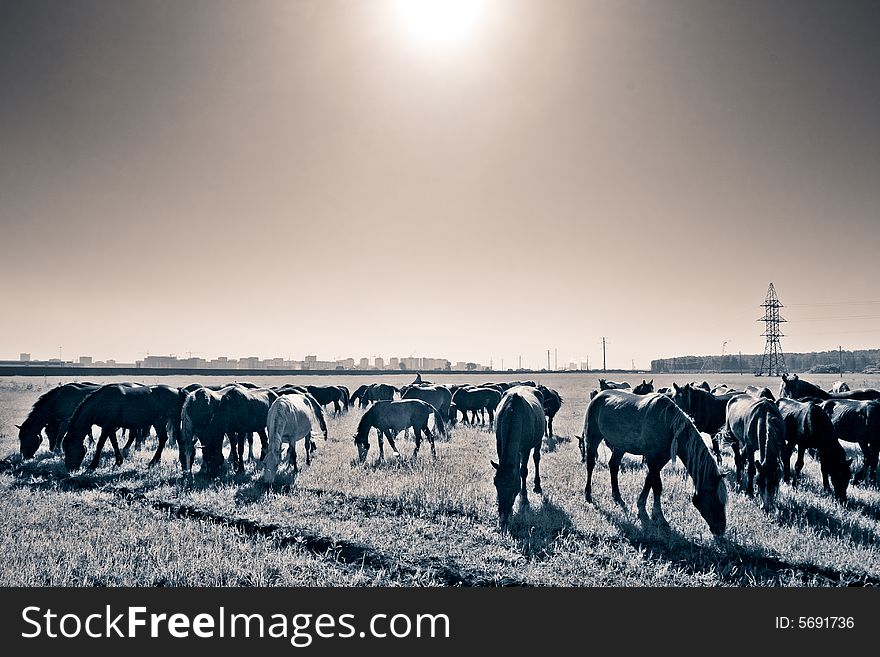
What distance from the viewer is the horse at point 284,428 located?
1135 cm

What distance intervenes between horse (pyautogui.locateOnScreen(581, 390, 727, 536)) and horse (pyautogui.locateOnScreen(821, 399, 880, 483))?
6510 millimetres

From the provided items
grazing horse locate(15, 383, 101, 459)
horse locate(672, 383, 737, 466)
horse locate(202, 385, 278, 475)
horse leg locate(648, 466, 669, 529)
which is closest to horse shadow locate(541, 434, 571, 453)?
horse locate(672, 383, 737, 466)

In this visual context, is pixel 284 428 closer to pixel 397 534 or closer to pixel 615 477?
pixel 397 534

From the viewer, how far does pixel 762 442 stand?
9867 mm

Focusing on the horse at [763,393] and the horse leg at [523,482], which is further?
the horse at [763,393]

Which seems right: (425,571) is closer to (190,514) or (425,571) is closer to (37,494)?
(190,514)

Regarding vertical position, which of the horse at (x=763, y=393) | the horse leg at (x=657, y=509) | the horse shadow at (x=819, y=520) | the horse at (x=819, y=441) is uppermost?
the horse at (x=763, y=393)

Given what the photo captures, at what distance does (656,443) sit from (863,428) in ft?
22.9

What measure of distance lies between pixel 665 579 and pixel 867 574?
3.00 m

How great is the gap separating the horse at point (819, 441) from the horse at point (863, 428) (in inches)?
55.8

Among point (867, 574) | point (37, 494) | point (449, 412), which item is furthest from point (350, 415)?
point (867, 574)

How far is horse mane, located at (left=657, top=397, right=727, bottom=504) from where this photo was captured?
782 centimetres

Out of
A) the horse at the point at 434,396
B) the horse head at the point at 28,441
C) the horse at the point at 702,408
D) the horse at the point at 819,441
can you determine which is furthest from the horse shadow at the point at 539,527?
the horse at the point at 434,396

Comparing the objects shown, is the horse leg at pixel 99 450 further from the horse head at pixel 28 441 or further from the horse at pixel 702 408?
the horse at pixel 702 408
